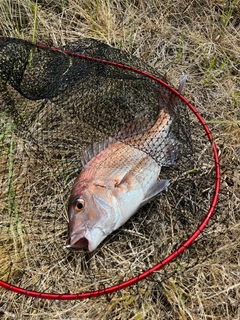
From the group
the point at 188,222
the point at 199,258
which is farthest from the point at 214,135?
the point at 199,258

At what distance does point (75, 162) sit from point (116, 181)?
A: 64 cm

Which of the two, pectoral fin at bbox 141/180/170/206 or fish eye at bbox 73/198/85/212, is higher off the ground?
pectoral fin at bbox 141/180/170/206

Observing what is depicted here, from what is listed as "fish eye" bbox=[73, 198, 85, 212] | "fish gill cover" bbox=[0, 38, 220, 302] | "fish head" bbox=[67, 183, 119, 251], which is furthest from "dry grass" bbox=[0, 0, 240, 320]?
"fish eye" bbox=[73, 198, 85, 212]

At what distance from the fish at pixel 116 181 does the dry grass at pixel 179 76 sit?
0.37 metres

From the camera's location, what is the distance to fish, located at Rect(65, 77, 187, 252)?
270 centimetres

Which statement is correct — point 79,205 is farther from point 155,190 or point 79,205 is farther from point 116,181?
point 155,190

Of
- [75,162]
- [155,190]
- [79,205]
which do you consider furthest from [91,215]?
[75,162]

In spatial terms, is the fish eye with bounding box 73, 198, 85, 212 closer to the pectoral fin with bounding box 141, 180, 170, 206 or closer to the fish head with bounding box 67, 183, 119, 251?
the fish head with bounding box 67, 183, 119, 251

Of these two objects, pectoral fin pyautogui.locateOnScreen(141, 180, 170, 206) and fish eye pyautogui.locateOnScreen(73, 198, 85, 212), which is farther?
Result: pectoral fin pyautogui.locateOnScreen(141, 180, 170, 206)

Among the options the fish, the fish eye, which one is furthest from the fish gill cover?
the fish eye

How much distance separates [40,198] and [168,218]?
0.99 m

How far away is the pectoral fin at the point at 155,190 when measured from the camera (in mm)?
2957

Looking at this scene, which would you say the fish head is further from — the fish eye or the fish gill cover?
the fish gill cover

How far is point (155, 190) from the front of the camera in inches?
117
